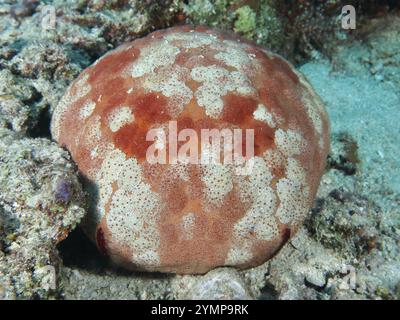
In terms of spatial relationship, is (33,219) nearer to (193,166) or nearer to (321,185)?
(193,166)

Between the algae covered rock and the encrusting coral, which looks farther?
the encrusting coral

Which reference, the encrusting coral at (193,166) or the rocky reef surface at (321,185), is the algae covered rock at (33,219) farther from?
the encrusting coral at (193,166)

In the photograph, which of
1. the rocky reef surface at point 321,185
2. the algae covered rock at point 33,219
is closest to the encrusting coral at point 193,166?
the rocky reef surface at point 321,185

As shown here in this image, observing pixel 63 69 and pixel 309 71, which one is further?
pixel 309 71

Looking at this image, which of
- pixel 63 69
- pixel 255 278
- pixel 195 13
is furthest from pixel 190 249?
pixel 195 13

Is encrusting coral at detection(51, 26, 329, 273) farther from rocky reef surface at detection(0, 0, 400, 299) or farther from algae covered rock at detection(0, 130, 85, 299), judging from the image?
algae covered rock at detection(0, 130, 85, 299)

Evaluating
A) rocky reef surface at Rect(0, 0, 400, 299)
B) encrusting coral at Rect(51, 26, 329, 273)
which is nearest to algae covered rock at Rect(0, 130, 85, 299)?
rocky reef surface at Rect(0, 0, 400, 299)

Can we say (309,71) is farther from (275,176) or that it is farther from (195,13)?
(275,176)
